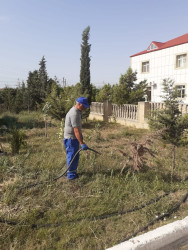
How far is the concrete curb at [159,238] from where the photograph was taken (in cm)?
211

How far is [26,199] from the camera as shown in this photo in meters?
3.03

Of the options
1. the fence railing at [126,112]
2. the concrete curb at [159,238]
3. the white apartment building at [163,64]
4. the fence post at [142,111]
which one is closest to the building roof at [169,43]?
the white apartment building at [163,64]

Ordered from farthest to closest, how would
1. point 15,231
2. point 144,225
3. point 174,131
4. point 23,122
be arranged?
1. point 23,122
2. point 174,131
3. point 144,225
4. point 15,231

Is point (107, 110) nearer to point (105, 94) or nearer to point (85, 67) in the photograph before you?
point (105, 94)

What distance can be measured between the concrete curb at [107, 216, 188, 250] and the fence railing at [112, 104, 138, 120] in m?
7.66

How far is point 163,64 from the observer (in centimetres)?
1803

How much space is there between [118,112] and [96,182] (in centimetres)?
797

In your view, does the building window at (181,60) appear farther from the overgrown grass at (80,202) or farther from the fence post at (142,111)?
the overgrown grass at (80,202)

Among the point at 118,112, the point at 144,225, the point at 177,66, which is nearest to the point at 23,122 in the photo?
the point at 118,112

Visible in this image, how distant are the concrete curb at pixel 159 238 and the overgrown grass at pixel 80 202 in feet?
0.95

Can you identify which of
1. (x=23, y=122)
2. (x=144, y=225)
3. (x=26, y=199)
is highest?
(x=23, y=122)

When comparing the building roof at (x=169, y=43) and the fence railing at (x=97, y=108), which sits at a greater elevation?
the building roof at (x=169, y=43)

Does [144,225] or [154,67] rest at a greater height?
[154,67]

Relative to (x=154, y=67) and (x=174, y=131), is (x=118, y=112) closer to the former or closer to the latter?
(x=174, y=131)
